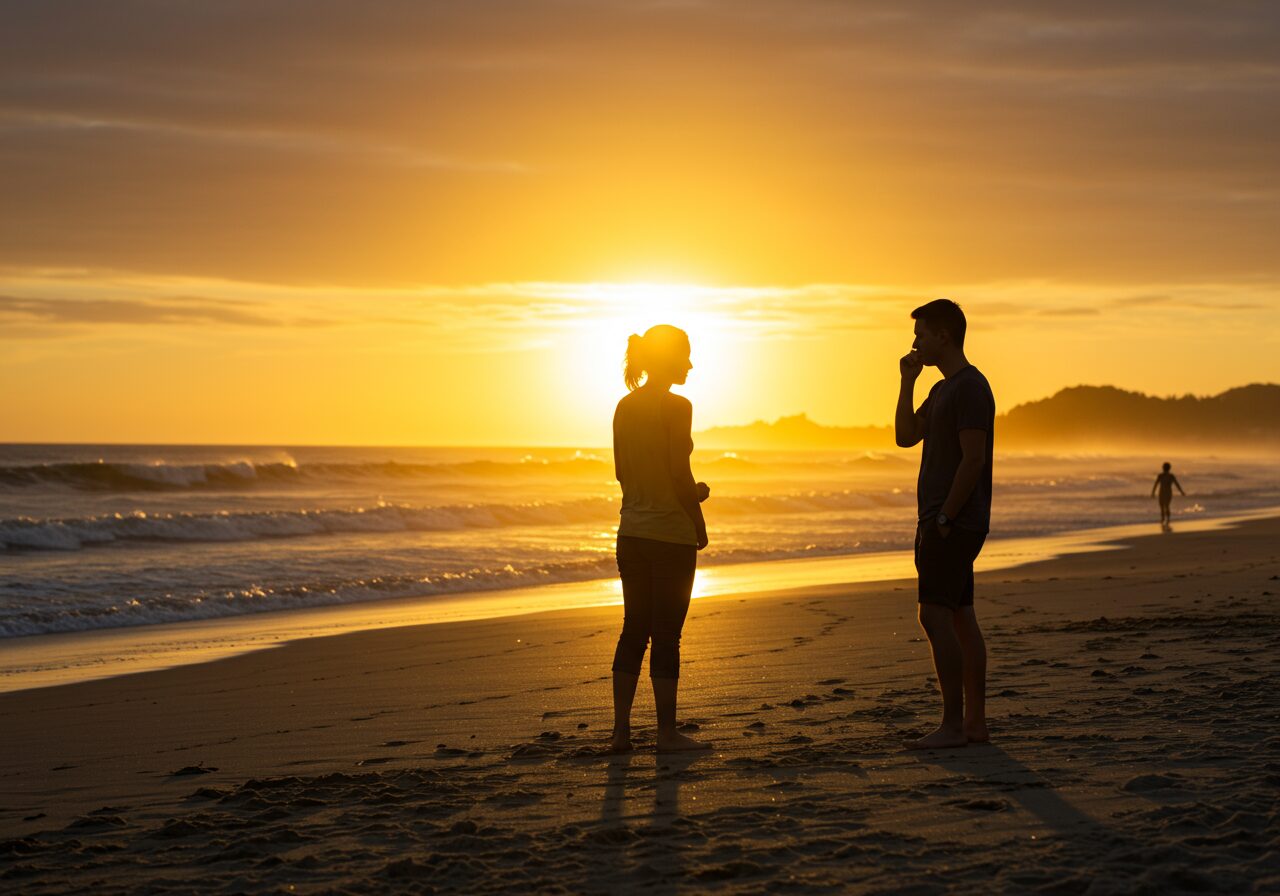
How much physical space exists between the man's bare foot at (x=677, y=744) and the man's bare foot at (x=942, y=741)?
2.88ft

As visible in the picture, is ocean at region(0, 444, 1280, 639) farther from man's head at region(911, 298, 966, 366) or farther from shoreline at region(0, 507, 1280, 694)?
man's head at region(911, 298, 966, 366)

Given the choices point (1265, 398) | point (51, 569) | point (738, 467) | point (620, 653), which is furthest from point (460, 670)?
point (1265, 398)

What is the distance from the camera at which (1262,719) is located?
554cm

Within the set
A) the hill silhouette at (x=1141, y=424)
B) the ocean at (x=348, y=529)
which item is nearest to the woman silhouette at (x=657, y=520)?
the ocean at (x=348, y=529)

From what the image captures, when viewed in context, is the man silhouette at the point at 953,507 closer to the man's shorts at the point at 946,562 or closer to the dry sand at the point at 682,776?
the man's shorts at the point at 946,562

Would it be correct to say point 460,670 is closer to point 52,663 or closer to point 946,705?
point 52,663

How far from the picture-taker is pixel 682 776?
198 inches

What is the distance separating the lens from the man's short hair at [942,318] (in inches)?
224

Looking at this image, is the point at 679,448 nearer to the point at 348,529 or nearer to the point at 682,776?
the point at 682,776

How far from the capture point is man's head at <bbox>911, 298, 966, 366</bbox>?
5680mm

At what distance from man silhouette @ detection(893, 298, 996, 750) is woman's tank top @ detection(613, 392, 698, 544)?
1010 millimetres

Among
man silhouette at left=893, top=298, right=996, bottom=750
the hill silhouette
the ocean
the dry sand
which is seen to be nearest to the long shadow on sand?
the dry sand

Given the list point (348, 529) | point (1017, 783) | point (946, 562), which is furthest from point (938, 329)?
point (348, 529)

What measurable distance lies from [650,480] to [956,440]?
4.32ft
